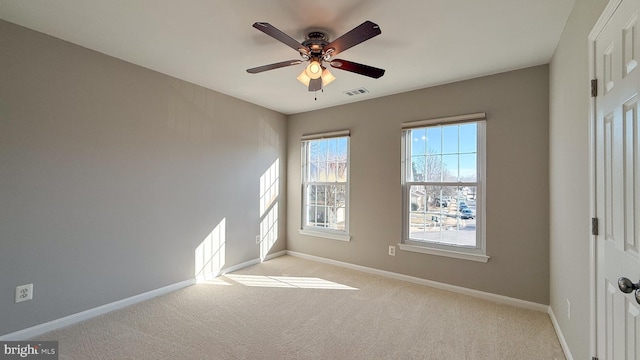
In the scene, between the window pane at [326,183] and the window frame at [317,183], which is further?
the window pane at [326,183]

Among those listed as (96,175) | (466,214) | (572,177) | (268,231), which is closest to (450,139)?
(466,214)

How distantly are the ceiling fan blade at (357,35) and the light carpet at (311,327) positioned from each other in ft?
7.58

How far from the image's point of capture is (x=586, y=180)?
1646 millimetres

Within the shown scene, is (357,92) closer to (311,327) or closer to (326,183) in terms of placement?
(326,183)

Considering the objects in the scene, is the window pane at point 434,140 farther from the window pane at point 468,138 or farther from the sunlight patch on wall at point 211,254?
the sunlight patch on wall at point 211,254

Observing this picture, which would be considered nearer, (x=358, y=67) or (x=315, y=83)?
(x=358, y=67)

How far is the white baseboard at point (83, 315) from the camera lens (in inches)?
86.9

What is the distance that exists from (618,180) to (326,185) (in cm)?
351

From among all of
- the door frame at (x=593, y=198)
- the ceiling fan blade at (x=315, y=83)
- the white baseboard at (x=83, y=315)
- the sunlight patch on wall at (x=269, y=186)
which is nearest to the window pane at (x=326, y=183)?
the sunlight patch on wall at (x=269, y=186)

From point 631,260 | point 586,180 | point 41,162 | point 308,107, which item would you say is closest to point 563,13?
point 586,180

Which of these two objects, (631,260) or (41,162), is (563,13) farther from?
(41,162)

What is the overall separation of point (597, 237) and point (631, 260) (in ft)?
1.44

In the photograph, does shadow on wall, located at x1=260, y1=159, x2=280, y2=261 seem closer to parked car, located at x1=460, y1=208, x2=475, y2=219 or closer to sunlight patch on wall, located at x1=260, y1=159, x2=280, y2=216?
sunlight patch on wall, located at x1=260, y1=159, x2=280, y2=216

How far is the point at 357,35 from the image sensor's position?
5.88 feet
